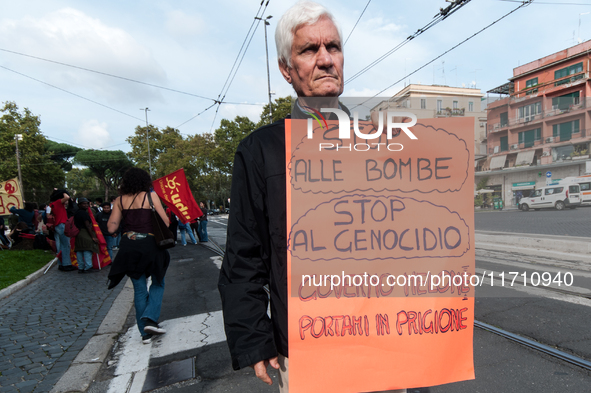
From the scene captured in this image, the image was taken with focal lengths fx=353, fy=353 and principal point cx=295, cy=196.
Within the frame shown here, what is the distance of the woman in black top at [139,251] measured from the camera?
11.6 feet

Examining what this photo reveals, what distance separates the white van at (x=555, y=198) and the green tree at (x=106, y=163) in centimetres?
5647

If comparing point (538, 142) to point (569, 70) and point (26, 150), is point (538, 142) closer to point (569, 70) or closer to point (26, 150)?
point (569, 70)

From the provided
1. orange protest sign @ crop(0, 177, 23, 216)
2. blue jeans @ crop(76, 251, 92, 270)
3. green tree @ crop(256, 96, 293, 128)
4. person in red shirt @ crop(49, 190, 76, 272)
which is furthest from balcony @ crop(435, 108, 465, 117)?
green tree @ crop(256, 96, 293, 128)

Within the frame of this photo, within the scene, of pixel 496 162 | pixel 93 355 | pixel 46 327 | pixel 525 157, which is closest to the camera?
pixel 93 355

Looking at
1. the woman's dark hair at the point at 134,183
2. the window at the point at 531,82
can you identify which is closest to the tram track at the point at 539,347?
the woman's dark hair at the point at 134,183

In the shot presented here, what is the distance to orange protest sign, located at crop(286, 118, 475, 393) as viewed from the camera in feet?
3.67

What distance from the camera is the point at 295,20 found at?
4.29 feet

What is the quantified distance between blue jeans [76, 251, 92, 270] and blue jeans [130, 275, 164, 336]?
4.96m

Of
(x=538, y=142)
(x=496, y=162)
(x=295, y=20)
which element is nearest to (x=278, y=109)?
(x=538, y=142)

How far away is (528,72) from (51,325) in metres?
39.6

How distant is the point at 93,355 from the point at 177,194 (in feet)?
13.3

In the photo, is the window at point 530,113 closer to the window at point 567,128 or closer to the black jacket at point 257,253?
the window at point 567,128

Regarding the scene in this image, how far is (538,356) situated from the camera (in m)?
2.86

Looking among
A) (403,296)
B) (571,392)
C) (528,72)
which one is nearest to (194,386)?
(403,296)
